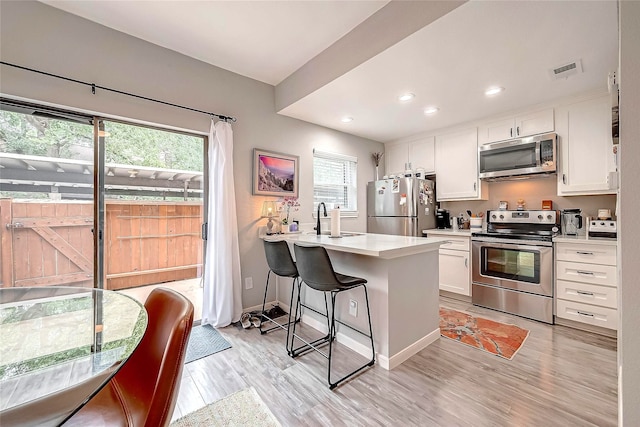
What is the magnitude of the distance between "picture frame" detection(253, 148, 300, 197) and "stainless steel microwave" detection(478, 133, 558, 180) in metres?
2.51

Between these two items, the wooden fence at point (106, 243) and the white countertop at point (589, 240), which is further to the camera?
the white countertop at point (589, 240)

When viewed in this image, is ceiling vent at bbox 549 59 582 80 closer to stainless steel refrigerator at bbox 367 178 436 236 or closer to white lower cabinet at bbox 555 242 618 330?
white lower cabinet at bbox 555 242 618 330

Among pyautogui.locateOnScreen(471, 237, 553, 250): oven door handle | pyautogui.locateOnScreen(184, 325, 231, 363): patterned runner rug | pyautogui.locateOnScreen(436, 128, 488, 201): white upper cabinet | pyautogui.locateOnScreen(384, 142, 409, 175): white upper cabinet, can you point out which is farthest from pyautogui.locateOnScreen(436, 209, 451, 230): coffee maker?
pyautogui.locateOnScreen(184, 325, 231, 363): patterned runner rug

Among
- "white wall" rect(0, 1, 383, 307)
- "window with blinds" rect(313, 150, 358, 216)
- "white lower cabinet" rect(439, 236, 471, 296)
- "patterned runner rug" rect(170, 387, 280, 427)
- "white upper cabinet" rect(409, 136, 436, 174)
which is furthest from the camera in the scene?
"white upper cabinet" rect(409, 136, 436, 174)

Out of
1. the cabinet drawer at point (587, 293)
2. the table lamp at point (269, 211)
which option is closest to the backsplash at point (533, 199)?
the cabinet drawer at point (587, 293)

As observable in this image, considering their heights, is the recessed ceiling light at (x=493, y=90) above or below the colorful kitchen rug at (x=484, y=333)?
above

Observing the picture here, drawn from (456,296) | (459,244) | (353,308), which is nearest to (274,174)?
(353,308)

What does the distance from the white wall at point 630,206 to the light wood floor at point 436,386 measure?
75 centimetres

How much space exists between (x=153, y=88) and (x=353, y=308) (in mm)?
2740

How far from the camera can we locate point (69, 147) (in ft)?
7.06

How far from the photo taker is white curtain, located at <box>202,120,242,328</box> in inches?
106

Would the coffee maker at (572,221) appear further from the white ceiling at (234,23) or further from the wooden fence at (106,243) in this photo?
the wooden fence at (106,243)

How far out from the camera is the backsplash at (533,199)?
292 cm

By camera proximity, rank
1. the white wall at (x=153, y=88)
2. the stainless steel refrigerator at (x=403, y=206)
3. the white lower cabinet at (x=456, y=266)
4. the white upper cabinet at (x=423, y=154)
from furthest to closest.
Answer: the white upper cabinet at (x=423, y=154)
the stainless steel refrigerator at (x=403, y=206)
the white lower cabinet at (x=456, y=266)
the white wall at (x=153, y=88)
